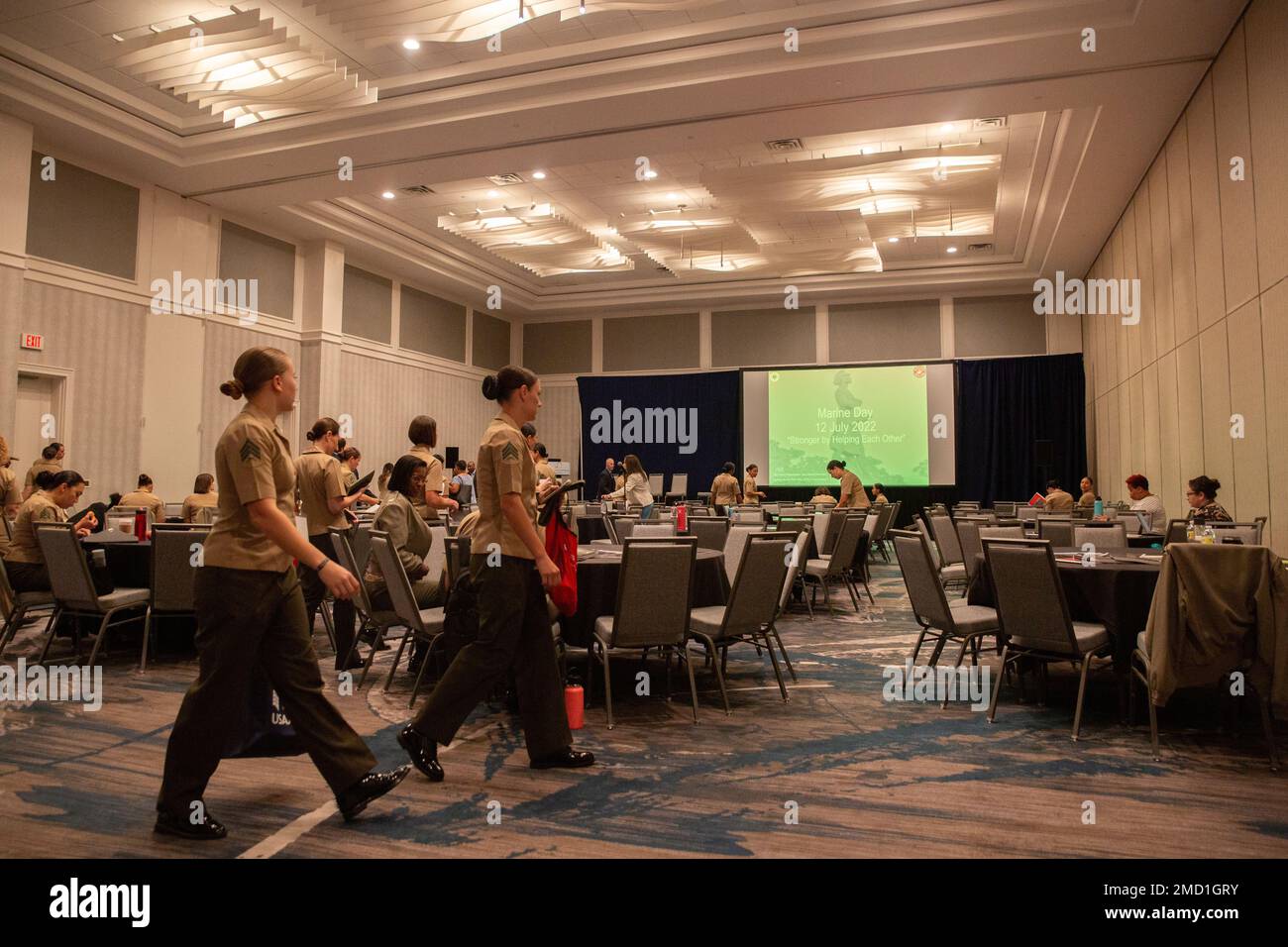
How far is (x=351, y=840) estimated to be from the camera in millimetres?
2398

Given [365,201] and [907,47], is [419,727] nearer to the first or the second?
[907,47]

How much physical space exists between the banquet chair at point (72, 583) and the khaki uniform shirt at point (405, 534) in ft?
5.14

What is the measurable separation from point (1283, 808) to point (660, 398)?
49.6 feet

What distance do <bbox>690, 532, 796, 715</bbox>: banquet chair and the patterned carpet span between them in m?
0.36

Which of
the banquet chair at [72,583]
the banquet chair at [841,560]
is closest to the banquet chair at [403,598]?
the banquet chair at [72,583]

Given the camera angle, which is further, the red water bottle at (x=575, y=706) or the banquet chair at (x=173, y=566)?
the banquet chair at (x=173, y=566)

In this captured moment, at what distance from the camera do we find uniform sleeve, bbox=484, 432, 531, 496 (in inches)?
111

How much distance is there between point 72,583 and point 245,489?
321 centimetres

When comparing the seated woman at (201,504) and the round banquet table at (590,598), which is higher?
the seated woman at (201,504)

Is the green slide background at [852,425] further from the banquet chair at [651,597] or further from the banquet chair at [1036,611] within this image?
the banquet chair at [651,597]

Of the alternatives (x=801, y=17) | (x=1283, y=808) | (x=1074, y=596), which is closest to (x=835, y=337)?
(x=801, y=17)

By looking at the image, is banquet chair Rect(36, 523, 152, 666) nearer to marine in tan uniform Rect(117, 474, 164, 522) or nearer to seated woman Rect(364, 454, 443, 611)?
seated woman Rect(364, 454, 443, 611)

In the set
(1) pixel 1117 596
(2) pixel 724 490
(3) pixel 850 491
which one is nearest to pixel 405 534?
(1) pixel 1117 596

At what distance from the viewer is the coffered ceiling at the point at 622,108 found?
7.02 meters
